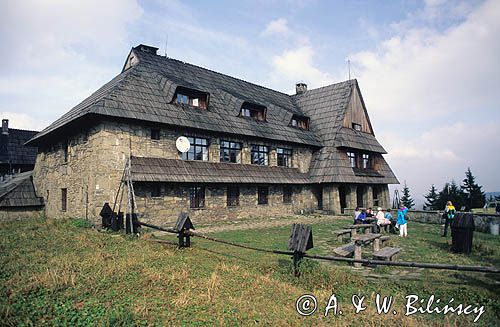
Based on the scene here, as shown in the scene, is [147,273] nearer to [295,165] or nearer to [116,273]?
[116,273]

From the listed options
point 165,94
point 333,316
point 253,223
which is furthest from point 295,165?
point 333,316

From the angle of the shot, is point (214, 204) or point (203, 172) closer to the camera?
point (203, 172)

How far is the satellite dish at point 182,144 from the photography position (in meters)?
18.5

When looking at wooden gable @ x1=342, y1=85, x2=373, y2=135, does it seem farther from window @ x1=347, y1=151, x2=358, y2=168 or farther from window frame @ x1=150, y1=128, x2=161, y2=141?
window frame @ x1=150, y1=128, x2=161, y2=141

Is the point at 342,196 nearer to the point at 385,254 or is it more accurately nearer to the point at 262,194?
the point at 262,194

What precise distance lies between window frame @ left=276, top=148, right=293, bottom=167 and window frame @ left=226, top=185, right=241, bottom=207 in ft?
16.3

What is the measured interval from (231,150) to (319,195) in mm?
10271

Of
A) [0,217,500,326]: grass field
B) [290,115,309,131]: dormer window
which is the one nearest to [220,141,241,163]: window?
[290,115,309,131]: dormer window

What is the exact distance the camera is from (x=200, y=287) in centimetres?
664

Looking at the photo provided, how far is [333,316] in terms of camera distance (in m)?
5.48

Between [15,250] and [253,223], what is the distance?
1231 centimetres

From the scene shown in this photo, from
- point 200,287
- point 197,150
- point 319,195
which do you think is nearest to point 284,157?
point 319,195

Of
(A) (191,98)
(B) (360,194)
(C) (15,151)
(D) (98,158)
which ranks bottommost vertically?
(B) (360,194)

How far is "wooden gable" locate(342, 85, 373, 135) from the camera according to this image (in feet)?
100
